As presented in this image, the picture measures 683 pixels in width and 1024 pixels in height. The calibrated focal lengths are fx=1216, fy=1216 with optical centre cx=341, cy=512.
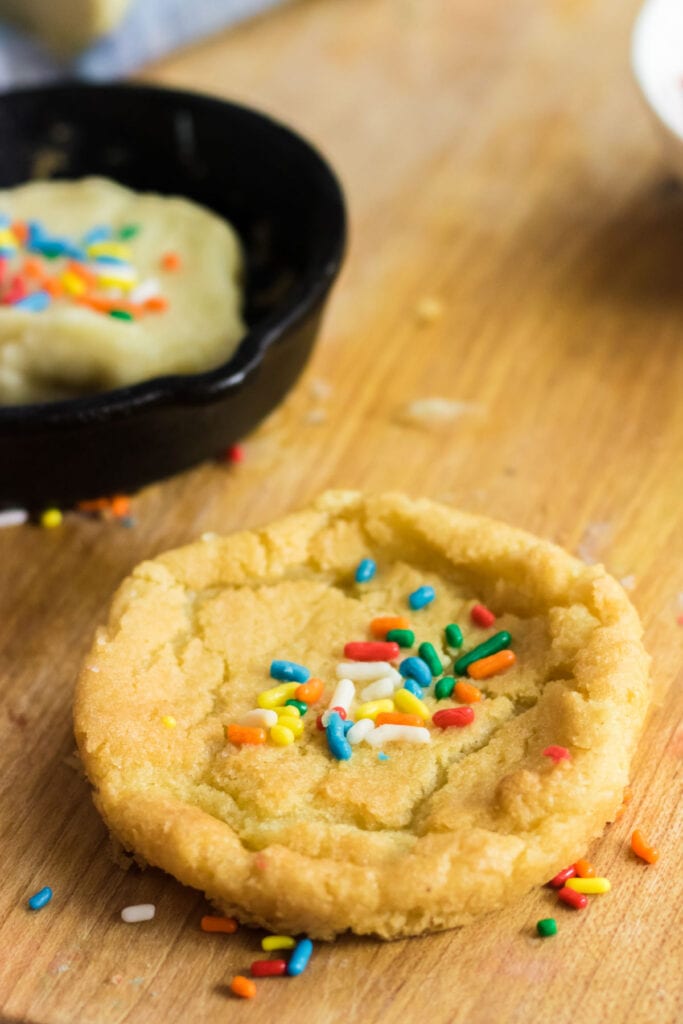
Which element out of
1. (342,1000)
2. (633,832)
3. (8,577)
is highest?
(633,832)

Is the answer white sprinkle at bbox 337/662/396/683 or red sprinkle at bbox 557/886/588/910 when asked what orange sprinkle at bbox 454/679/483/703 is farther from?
red sprinkle at bbox 557/886/588/910

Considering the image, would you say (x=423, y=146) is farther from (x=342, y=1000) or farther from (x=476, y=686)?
(x=342, y=1000)

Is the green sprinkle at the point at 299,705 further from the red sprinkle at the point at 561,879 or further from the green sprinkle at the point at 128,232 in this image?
the green sprinkle at the point at 128,232

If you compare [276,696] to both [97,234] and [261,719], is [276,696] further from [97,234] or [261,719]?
[97,234]

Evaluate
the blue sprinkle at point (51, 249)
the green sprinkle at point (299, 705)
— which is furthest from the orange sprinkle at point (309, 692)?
the blue sprinkle at point (51, 249)

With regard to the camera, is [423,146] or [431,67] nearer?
[423,146]

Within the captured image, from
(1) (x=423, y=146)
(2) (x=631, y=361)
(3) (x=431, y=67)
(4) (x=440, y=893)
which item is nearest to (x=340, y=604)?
(4) (x=440, y=893)

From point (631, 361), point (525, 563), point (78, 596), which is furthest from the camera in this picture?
point (631, 361)
